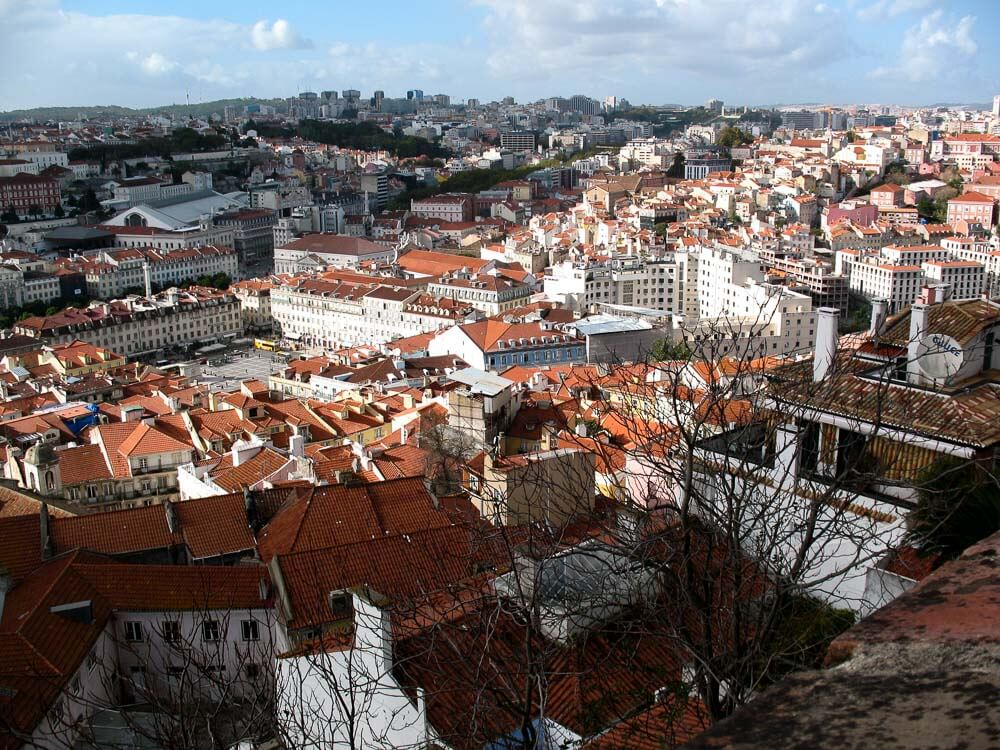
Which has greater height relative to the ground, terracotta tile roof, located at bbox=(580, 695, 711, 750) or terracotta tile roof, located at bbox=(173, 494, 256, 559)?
terracotta tile roof, located at bbox=(580, 695, 711, 750)

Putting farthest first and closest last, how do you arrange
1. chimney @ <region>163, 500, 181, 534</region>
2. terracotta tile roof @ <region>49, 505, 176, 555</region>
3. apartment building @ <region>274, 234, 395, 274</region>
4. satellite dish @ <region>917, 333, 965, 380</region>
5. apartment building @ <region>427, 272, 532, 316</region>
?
apartment building @ <region>274, 234, 395, 274</region> → apartment building @ <region>427, 272, 532, 316</region> → chimney @ <region>163, 500, 181, 534</region> → terracotta tile roof @ <region>49, 505, 176, 555</region> → satellite dish @ <region>917, 333, 965, 380</region>

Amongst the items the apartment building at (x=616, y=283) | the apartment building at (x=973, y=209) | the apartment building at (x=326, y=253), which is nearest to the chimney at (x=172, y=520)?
the apartment building at (x=616, y=283)

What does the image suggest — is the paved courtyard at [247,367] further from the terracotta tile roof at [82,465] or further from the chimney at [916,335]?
the chimney at [916,335]

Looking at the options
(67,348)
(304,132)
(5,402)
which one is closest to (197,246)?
(67,348)

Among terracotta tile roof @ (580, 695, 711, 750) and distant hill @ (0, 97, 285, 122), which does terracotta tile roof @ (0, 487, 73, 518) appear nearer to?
terracotta tile roof @ (580, 695, 711, 750)

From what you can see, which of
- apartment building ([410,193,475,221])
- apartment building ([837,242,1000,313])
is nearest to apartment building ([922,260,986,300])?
apartment building ([837,242,1000,313])

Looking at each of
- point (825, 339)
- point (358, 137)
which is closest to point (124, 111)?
point (358, 137)
